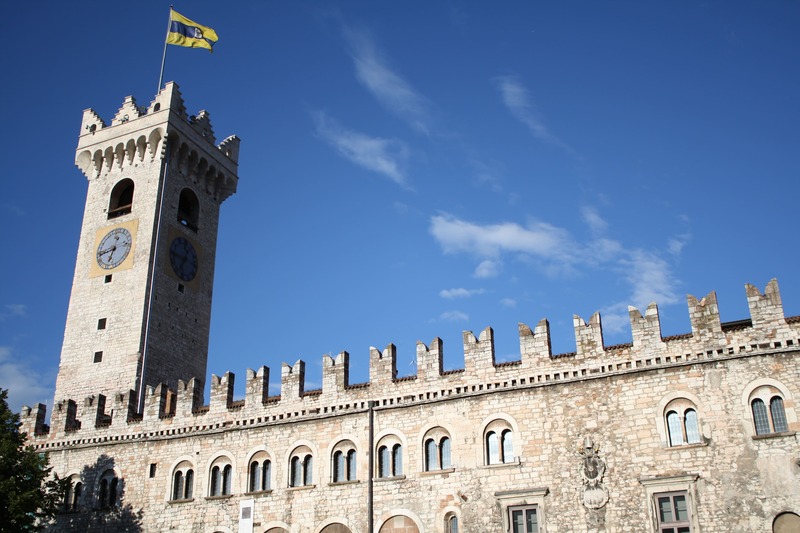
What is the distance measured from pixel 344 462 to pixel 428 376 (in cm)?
440

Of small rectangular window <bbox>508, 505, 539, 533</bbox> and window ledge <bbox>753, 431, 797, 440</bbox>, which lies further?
small rectangular window <bbox>508, 505, 539, 533</bbox>

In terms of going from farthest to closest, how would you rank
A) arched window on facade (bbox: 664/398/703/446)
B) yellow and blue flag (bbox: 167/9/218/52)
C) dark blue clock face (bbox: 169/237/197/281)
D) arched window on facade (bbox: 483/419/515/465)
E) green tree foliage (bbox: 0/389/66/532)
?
yellow and blue flag (bbox: 167/9/218/52) → dark blue clock face (bbox: 169/237/197/281) → green tree foliage (bbox: 0/389/66/532) → arched window on facade (bbox: 483/419/515/465) → arched window on facade (bbox: 664/398/703/446)

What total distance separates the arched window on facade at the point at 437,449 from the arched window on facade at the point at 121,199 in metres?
23.6

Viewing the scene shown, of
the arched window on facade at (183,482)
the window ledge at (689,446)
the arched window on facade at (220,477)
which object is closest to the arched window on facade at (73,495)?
the arched window on facade at (183,482)

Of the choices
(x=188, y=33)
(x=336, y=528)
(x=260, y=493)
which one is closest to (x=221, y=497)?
(x=260, y=493)

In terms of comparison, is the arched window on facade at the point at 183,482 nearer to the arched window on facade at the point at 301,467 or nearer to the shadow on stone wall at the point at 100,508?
the shadow on stone wall at the point at 100,508

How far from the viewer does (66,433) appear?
117 feet

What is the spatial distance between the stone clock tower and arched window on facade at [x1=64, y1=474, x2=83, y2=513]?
4913mm

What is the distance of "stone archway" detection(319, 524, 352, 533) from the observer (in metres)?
28.3

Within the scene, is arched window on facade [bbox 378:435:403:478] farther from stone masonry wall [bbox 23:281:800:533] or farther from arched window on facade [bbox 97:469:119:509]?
arched window on facade [bbox 97:469:119:509]

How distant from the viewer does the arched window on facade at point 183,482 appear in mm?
32094

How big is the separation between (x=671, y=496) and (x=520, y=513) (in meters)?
4.69

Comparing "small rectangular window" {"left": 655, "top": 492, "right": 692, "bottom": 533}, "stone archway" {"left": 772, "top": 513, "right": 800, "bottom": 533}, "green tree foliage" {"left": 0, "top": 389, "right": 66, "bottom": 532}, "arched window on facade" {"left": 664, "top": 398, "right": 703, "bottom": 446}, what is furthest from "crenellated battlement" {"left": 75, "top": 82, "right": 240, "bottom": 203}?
"stone archway" {"left": 772, "top": 513, "right": 800, "bottom": 533}

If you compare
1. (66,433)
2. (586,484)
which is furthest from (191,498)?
(586,484)
